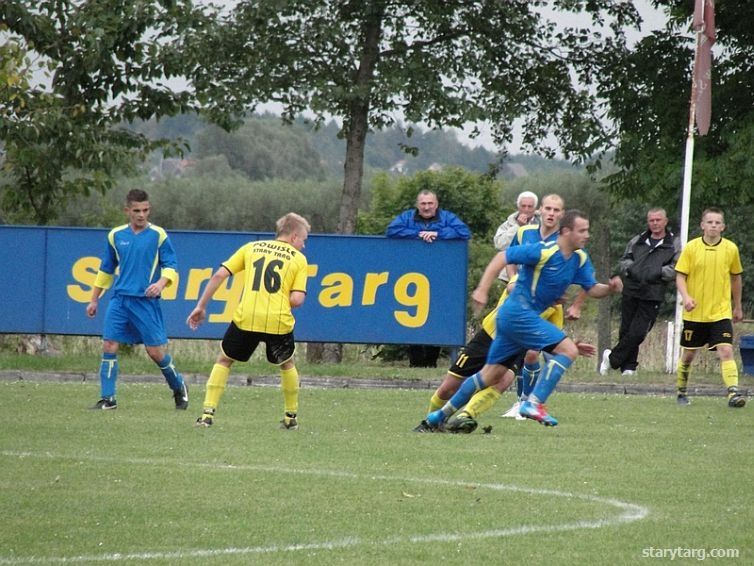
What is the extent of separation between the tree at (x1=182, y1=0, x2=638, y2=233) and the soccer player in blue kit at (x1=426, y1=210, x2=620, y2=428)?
12.9 m

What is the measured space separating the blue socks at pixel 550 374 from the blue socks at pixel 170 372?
3755 millimetres

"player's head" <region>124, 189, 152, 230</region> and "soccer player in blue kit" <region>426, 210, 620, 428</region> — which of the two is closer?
"soccer player in blue kit" <region>426, 210, 620, 428</region>

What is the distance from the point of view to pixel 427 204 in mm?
20375

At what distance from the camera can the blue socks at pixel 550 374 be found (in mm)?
12469

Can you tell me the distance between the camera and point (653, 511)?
28.2ft

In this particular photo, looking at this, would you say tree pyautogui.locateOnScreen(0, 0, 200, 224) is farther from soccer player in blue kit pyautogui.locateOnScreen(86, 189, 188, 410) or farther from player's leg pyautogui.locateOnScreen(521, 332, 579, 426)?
player's leg pyautogui.locateOnScreen(521, 332, 579, 426)

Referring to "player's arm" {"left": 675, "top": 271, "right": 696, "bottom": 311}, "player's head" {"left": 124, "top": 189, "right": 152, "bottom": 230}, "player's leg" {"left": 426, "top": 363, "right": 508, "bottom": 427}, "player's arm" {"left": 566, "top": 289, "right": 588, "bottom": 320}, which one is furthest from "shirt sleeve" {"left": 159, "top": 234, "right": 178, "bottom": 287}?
"player's arm" {"left": 675, "top": 271, "right": 696, "bottom": 311}

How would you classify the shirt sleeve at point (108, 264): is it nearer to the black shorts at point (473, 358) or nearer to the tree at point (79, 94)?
the black shorts at point (473, 358)

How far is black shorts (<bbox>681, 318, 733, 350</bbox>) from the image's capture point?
16547mm

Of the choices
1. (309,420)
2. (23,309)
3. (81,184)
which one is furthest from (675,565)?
Answer: (81,184)

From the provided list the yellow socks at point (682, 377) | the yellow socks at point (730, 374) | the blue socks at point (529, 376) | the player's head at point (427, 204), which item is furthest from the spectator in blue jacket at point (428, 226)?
the blue socks at point (529, 376)

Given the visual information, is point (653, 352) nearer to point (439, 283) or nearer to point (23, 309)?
point (439, 283)

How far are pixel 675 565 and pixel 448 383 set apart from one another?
6202 mm

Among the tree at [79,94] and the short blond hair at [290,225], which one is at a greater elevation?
the tree at [79,94]
